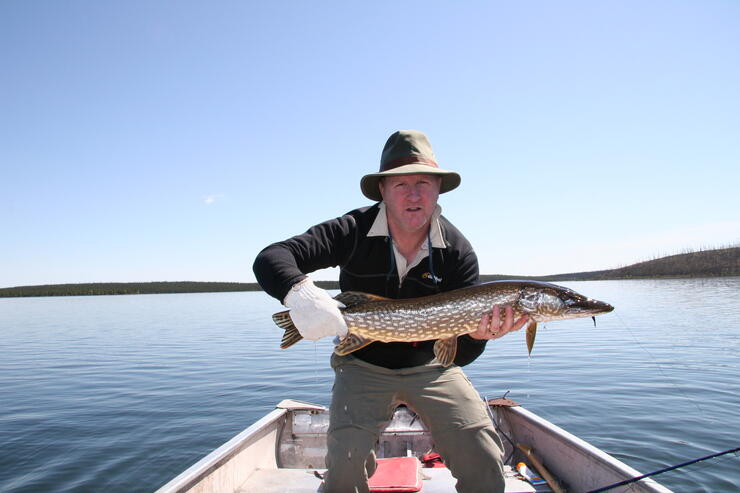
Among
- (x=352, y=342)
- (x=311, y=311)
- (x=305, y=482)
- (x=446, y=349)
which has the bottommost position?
(x=305, y=482)

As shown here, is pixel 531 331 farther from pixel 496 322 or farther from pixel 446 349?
pixel 446 349

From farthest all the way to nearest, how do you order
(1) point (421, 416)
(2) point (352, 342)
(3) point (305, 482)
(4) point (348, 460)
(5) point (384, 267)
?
(3) point (305, 482) → (5) point (384, 267) → (1) point (421, 416) → (2) point (352, 342) → (4) point (348, 460)

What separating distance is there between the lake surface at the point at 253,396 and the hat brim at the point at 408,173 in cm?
403

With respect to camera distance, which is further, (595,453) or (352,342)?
(595,453)

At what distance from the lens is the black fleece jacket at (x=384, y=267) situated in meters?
3.62

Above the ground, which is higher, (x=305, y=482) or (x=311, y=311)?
(x=311, y=311)

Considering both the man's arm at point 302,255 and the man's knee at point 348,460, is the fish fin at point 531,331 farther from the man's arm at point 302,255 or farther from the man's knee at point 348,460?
the man's arm at point 302,255

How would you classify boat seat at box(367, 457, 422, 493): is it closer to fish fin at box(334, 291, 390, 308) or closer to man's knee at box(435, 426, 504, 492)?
man's knee at box(435, 426, 504, 492)

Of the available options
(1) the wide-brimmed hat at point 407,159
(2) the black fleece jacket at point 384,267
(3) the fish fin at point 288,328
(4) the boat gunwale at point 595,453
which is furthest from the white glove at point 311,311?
(4) the boat gunwale at point 595,453

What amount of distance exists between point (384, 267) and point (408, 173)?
2.54ft

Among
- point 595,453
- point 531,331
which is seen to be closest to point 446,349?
point 531,331

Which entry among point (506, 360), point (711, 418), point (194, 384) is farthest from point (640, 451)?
point (194, 384)

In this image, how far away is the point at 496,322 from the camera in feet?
11.7

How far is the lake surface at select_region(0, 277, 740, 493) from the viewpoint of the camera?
19.9ft
